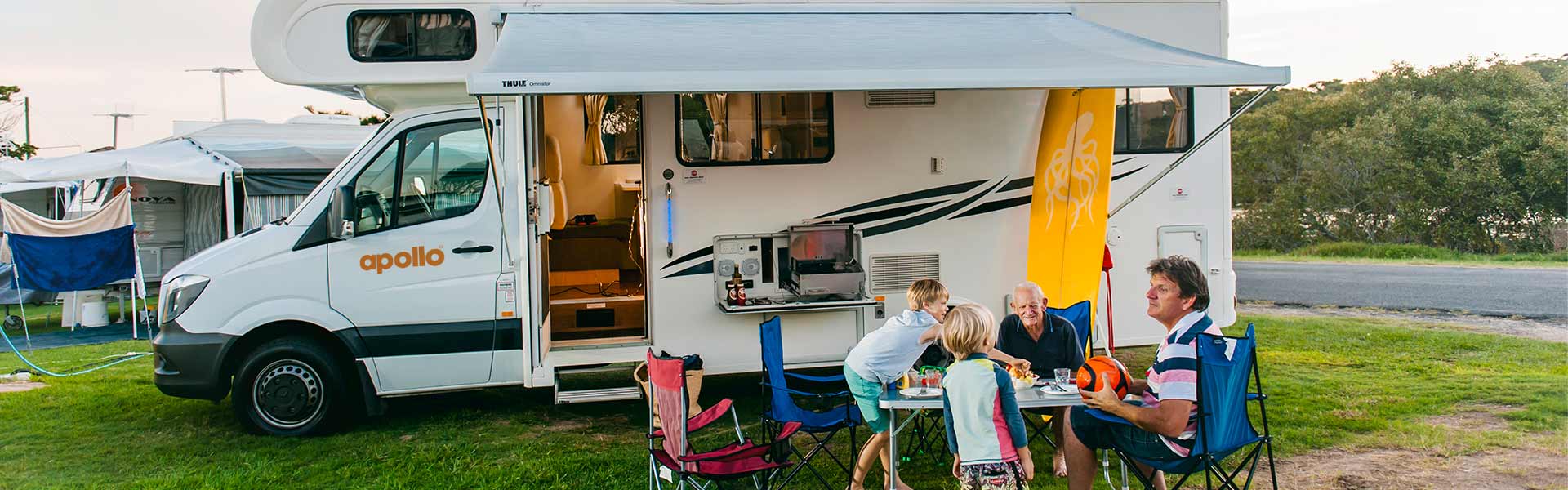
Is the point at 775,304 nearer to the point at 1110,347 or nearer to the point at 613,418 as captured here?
the point at 613,418

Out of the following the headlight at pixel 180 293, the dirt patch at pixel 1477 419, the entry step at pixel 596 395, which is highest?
the headlight at pixel 180 293

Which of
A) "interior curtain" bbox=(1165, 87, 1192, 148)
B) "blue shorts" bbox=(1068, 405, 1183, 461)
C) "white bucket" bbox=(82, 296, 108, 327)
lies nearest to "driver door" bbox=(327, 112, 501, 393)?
"blue shorts" bbox=(1068, 405, 1183, 461)

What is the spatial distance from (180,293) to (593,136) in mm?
3727

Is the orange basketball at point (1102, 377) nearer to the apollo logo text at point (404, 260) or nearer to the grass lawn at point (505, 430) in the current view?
the grass lawn at point (505, 430)

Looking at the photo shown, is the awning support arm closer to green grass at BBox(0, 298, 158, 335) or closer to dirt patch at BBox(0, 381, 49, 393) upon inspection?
dirt patch at BBox(0, 381, 49, 393)

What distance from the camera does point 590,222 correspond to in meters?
8.22

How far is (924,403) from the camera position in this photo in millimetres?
3980

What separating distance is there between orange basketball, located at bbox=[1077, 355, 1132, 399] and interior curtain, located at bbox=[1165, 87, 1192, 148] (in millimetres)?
2775

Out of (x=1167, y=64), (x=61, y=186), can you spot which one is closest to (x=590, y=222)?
(x=1167, y=64)

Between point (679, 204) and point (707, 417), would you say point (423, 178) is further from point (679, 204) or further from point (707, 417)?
point (707, 417)

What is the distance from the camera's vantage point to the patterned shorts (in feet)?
11.6

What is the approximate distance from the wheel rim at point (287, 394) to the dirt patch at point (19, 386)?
308 cm

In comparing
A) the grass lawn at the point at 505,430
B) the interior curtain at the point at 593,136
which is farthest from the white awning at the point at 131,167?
the interior curtain at the point at 593,136

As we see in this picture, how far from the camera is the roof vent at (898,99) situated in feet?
19.8
